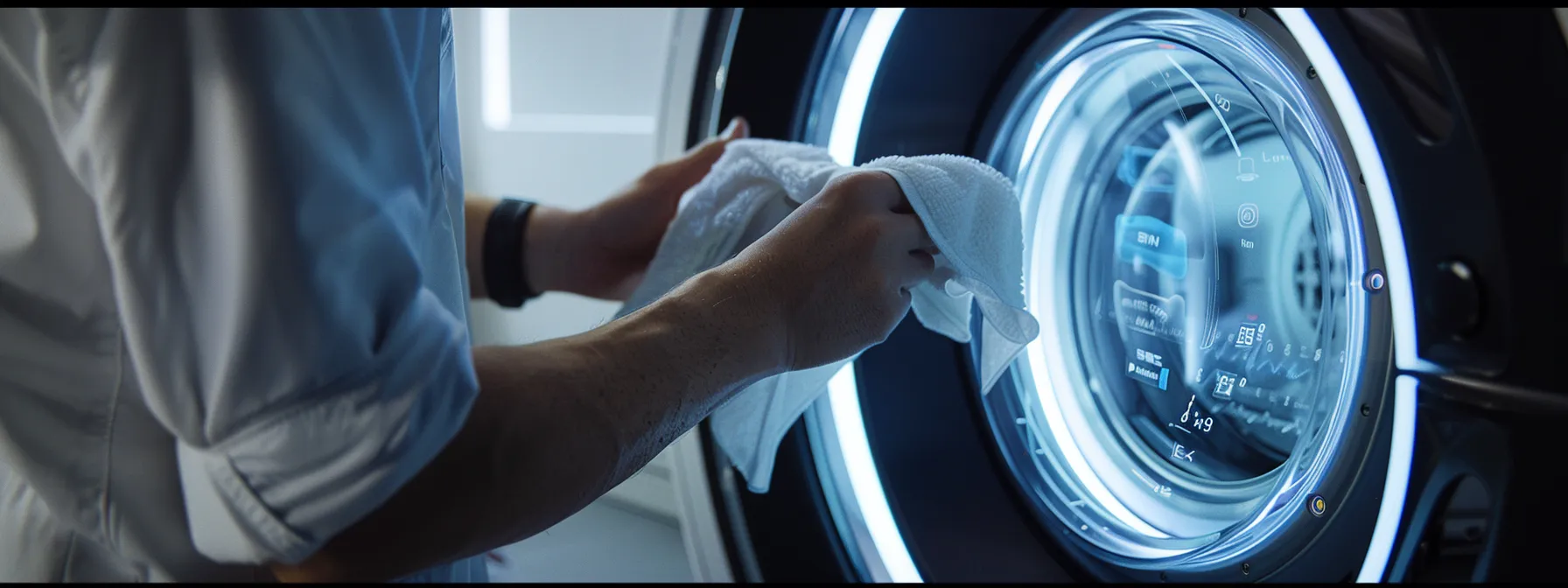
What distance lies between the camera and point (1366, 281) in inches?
20.1

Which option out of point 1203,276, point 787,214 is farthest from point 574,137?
point 1203,276

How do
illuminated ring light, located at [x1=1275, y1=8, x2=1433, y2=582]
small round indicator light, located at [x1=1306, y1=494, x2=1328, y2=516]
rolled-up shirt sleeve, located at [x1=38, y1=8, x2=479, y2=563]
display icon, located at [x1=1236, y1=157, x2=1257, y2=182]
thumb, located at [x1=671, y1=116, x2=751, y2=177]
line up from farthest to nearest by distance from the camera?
thumb, located at [x1=671, y1=116, x2=751, y2=177] → display icon, located at [x1=1236, y1=157, x2=1257, y2=182] → small round indicator light, located at [x1=1306, y1=494, x2=1328, y2=516] → illuminated ring light, located at [x1=1275, y1=8, x2=1433, y2=582] → rolled-up shirt sleeve, located at [x1=38, y1=8, x2=479, y2=563]

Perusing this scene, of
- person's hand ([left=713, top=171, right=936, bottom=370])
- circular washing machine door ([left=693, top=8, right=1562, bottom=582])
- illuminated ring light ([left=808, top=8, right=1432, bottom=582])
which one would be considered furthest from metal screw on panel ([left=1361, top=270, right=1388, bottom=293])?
illuminated ring light ([left=808, top=8, right=1432, bottom=582])

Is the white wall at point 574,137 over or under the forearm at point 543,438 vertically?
under

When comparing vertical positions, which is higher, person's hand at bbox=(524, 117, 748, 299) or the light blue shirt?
the light blue shirt

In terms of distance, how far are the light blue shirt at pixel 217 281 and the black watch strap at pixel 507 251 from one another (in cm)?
48

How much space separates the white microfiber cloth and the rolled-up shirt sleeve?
1.01ft

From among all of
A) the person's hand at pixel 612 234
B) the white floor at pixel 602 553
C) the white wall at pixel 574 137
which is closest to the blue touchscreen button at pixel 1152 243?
the person's hand at pixel 612 234

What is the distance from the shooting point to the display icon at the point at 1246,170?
67 centimetres

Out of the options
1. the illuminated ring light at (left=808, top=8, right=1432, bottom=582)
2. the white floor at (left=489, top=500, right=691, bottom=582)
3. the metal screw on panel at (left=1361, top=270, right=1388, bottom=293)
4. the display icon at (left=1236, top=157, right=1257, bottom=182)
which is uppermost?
the display icon at (left=1236, top=157, right=1257, bottom=182)

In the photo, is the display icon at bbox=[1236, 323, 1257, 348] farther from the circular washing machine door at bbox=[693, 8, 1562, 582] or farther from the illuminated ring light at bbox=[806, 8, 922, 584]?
the illuminated ring light at bbox=[806, 8, 922, 584]

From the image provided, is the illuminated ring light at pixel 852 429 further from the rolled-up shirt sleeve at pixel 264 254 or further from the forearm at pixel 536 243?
the rolled-up shirt sleeve at pixel 264 254

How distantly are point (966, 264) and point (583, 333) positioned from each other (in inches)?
10.4

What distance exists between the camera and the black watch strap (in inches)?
35.3
